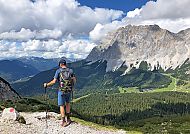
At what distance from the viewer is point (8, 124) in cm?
3303

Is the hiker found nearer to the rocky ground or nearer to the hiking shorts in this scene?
the hiking shorts

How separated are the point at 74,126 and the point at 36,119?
5.38 meters

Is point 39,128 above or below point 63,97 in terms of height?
below

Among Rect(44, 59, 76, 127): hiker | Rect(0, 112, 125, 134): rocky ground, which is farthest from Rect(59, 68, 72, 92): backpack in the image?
Rect(0, 112, 125, 134): rocky ground

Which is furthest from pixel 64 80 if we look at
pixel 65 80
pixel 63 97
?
pixel 63 97

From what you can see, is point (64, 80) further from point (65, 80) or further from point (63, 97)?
point (63, 97)

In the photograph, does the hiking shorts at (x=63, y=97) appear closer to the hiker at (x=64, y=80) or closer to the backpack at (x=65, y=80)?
the hiker at (x=64, y=80)

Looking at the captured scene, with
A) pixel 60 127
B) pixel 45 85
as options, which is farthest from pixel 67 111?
pixel 45 85

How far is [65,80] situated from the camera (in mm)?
31625

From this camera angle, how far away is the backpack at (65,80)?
31578mm

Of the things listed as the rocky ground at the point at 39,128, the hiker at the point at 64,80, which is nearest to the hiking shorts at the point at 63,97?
the hiker at the point at 64,80

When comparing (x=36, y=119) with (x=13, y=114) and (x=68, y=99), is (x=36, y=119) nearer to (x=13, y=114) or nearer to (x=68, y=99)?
(x=13, y=114)

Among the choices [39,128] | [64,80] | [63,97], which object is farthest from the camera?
[39,128]

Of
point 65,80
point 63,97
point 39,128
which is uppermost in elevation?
point 65,80
